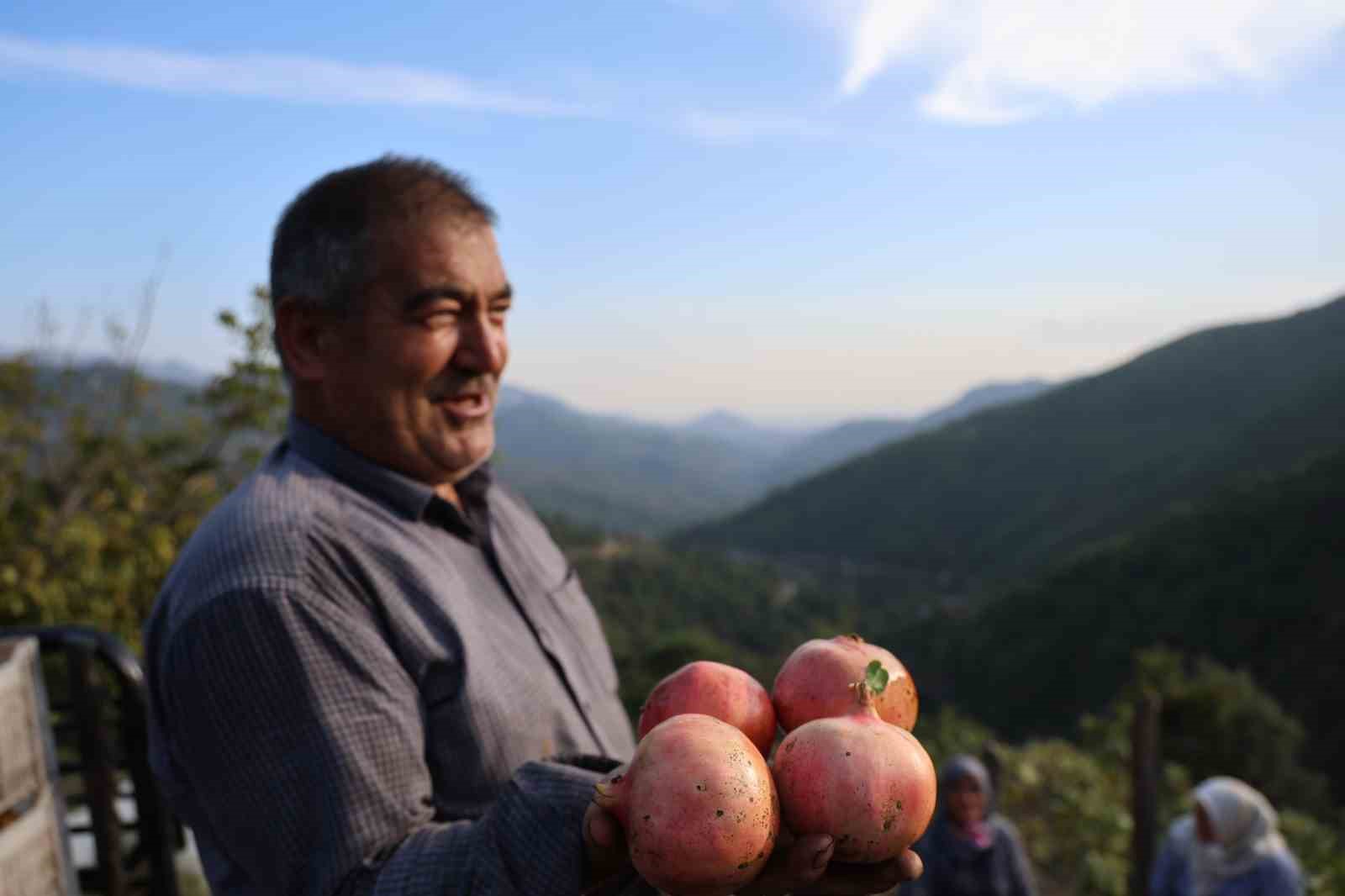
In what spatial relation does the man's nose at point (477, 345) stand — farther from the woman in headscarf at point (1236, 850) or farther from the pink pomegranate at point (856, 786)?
the woman in headscarf at point (1236, 850)

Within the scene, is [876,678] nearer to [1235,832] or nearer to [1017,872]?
[1017,872]

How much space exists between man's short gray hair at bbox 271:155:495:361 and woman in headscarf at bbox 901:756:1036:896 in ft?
16.7

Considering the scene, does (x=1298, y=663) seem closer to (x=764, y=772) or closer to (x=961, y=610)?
(x=961, y=610)

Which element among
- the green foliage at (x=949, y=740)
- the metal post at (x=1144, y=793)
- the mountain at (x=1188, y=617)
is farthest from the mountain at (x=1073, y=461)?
the metal post at (x=1144, y=793)

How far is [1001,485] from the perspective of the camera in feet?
307

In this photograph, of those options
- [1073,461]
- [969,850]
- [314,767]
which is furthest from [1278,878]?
[1073,461]

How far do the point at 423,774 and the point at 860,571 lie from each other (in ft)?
293

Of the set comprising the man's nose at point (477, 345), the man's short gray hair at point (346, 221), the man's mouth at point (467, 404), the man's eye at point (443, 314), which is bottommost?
the man's mouth at point (467, 404)

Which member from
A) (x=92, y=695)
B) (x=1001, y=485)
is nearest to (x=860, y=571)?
(x=1001, y=485)

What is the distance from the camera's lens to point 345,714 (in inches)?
55.3

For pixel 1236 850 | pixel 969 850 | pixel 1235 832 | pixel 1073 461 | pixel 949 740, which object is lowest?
pixel 1073 461

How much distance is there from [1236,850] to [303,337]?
20.7 feet

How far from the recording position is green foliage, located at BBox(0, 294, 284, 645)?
8508mm

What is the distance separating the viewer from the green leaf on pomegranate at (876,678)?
1.33 meters
